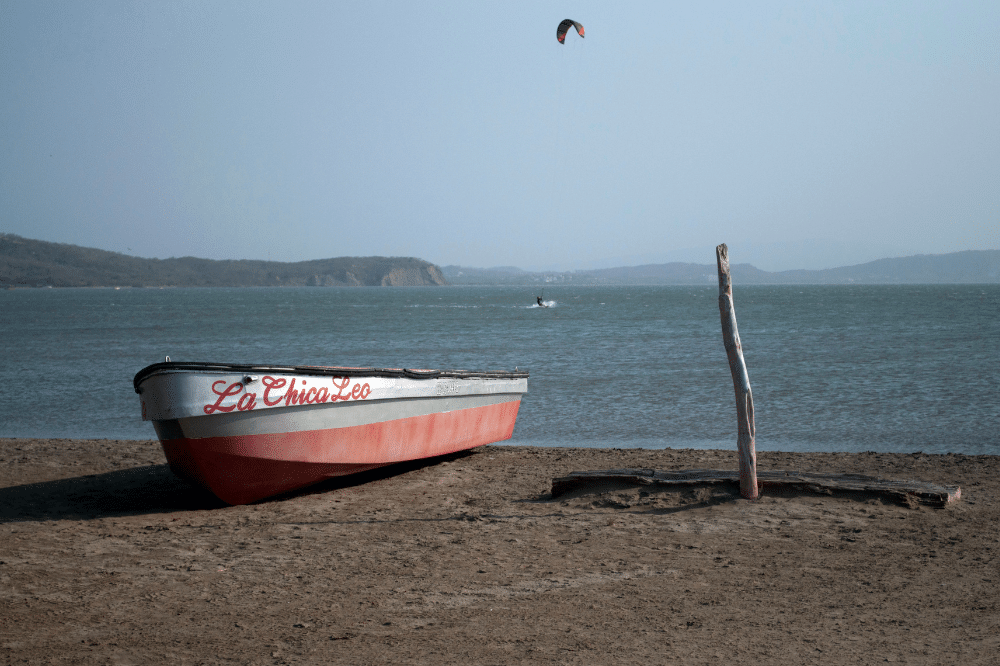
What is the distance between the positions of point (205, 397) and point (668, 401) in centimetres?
1137

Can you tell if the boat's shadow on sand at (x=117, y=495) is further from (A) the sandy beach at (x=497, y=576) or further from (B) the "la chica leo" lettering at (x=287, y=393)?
(B) the "la chica leo" lettering at (x=287, y=393)

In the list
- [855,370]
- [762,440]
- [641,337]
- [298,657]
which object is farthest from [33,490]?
[641,337]

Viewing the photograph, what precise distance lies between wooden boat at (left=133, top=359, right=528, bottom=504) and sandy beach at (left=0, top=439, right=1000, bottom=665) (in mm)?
352

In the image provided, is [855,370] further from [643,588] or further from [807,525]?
[643,588]

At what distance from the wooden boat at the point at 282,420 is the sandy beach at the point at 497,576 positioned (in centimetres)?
35

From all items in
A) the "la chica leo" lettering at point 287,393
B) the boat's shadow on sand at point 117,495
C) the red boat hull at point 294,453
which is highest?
the "la chica leo" lettering at point 287,393

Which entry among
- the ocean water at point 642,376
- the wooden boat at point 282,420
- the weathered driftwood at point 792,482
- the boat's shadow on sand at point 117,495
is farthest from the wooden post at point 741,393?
the ocean water at point 642,376

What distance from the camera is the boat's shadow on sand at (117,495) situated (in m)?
7.44

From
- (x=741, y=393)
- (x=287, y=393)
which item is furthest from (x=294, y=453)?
(x=741, y=393)

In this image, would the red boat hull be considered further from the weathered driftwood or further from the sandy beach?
the weathered driftwood

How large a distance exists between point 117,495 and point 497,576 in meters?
4.89

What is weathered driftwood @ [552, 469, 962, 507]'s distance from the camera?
684 cm

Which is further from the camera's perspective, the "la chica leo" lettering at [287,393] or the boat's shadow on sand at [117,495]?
the boat's shadow on sand at [117,495]

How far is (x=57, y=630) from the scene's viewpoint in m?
4.36
